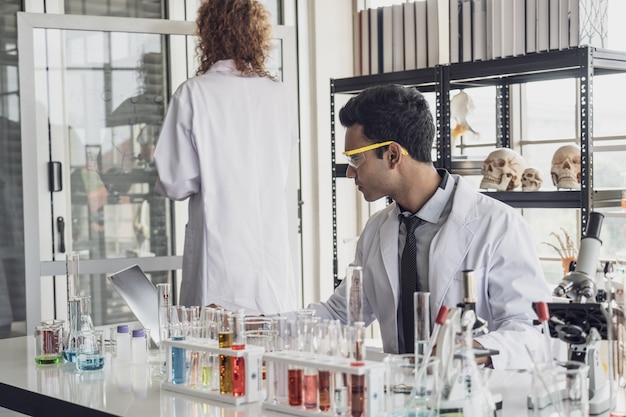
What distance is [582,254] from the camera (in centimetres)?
154

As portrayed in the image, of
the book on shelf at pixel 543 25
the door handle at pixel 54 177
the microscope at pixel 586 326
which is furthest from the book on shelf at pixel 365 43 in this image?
the microscope at pixel 586 326

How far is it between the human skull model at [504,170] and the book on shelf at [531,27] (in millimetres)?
412

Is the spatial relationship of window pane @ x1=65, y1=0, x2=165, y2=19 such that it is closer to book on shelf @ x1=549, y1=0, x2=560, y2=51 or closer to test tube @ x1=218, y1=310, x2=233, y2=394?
book on shelf @ x1=549, y1=0, x2=560, y2=51

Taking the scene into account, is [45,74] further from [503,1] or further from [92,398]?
[92,398]

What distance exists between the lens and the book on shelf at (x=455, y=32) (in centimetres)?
369

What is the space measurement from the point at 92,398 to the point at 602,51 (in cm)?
232

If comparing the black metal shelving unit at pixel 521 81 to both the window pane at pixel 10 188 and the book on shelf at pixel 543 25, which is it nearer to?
the book on shelf at pixel 543 25

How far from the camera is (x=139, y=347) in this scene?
6.57 feet

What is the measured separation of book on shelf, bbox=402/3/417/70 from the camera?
4016 millimetres

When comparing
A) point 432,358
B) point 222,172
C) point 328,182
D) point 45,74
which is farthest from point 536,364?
point 328,182

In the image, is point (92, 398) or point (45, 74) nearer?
point (92, 398)

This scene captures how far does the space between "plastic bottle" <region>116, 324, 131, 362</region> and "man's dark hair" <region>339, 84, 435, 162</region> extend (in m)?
0.79

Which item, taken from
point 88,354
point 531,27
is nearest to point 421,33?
point 531,27

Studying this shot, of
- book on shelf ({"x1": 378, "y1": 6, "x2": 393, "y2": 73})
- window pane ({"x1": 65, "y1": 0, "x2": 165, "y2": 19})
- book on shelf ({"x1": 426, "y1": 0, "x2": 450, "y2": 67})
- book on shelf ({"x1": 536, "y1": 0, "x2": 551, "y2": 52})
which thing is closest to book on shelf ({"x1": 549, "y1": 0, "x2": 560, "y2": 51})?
book on shelf ({"x1": 536, "y1": 0, "x2": 551, "y2": 52})
